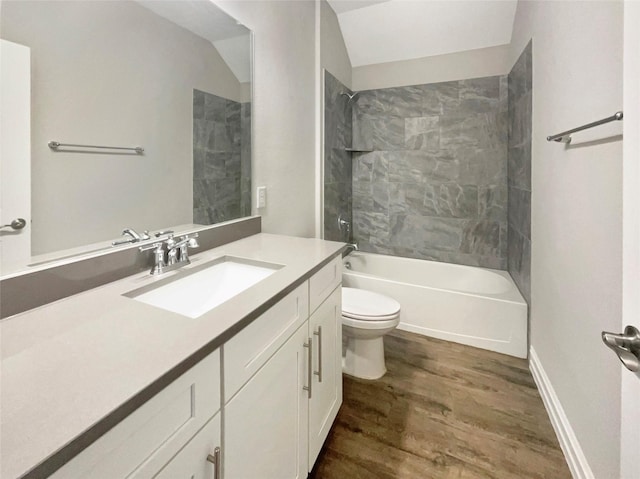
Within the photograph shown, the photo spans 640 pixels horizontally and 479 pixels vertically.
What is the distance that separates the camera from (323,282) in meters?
1.33

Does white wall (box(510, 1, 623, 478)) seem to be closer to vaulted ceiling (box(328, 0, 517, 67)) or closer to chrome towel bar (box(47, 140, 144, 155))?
vaulted ceiling (box(328, 0, 517, 67))

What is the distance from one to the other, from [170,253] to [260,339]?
545 mm

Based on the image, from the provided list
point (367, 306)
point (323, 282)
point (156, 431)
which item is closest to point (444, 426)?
point (367, 306)

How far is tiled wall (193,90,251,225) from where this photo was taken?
1.50 meters

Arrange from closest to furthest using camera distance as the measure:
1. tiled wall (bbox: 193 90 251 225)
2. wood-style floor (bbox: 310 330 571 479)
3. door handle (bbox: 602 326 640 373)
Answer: door handle (bbox: 602 326 640 373)
wood-style floor (bbox: 310 330 571 479)
tiled wall (bbox: 193 90 251 225)

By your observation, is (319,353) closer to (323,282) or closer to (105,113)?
(323,282)

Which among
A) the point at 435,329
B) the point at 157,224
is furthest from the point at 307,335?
the point at 435,329

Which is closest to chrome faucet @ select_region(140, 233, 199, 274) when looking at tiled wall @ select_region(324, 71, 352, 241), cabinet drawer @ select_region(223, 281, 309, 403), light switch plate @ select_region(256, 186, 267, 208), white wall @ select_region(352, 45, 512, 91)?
cabinet drawer @ select_region(223, 281, 309, 403)

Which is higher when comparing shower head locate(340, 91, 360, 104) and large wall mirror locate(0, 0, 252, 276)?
shower head locate(340, 91, 360, 104)

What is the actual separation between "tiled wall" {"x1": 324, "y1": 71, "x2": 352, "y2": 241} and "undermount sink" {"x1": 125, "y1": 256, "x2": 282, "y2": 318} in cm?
152

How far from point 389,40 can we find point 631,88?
2.84m

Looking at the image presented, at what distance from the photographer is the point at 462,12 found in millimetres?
2615

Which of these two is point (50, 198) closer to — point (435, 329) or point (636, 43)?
point (636, 43)

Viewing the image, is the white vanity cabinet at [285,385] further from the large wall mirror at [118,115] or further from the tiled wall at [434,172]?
the tiled wall at [434,172]
